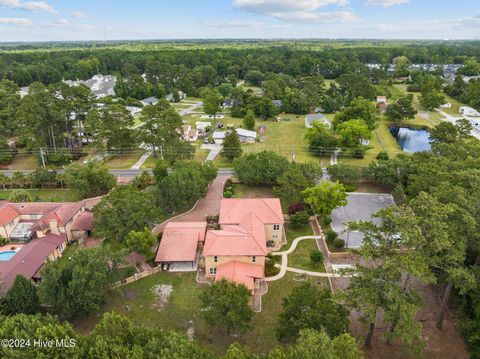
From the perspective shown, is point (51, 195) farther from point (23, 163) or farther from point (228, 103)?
point (228, 103)

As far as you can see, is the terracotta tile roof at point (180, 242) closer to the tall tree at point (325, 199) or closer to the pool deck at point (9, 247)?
the tall tree at point (325, 199)

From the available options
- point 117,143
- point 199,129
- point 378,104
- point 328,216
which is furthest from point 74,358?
point 378,104

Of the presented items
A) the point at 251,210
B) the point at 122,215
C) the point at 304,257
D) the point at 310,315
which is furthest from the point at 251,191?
the point at 310,315

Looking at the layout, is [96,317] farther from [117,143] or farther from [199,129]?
[199,129]

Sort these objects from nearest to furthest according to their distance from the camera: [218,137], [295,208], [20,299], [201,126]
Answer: [20,299]
[295,208]
[218,137]
[201,126]

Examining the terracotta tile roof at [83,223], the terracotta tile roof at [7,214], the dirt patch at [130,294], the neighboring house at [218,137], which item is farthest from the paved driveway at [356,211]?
the terracotta tile roof at [7,214]

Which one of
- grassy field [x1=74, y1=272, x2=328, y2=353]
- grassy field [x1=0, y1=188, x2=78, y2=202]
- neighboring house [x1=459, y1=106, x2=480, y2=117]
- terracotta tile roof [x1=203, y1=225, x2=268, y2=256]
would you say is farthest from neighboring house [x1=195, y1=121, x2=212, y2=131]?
neighboring house [x1=459, y1=106, x2=480, y2=117]
